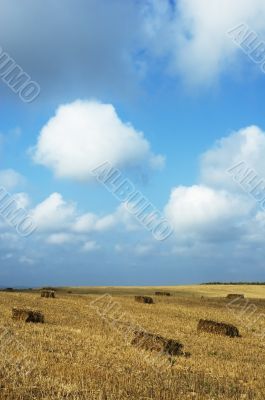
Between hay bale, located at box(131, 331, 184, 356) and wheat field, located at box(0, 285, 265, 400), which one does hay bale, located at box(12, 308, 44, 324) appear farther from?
hay bale, located at box(131, 331, 184, 356)

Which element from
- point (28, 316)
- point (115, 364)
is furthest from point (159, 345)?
point (28, 316)

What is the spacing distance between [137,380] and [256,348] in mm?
8934

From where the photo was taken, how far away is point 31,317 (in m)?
21.3

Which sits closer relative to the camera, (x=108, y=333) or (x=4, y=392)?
(x=4, y=392)

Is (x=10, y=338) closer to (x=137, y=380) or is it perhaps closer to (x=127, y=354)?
(x=127, y=354)

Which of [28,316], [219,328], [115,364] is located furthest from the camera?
[219,328]

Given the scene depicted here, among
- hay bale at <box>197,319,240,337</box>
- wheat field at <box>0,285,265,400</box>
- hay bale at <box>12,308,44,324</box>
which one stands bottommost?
wheat field at <box>0,285,265,400</box>

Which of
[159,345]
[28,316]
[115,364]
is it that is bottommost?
[115,364]

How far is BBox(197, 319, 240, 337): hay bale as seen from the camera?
72.0 ft

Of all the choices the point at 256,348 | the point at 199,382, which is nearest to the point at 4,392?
the point at 199,382

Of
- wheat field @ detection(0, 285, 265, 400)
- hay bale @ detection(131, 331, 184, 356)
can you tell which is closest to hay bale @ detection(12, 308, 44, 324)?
wheat field @ detection(0, 285, 265, 400)

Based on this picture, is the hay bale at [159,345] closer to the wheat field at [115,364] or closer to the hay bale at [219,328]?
the wheat field at [115,364]

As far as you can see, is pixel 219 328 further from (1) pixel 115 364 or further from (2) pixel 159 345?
(1) pixel 115 364

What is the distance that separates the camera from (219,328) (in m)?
22.2
